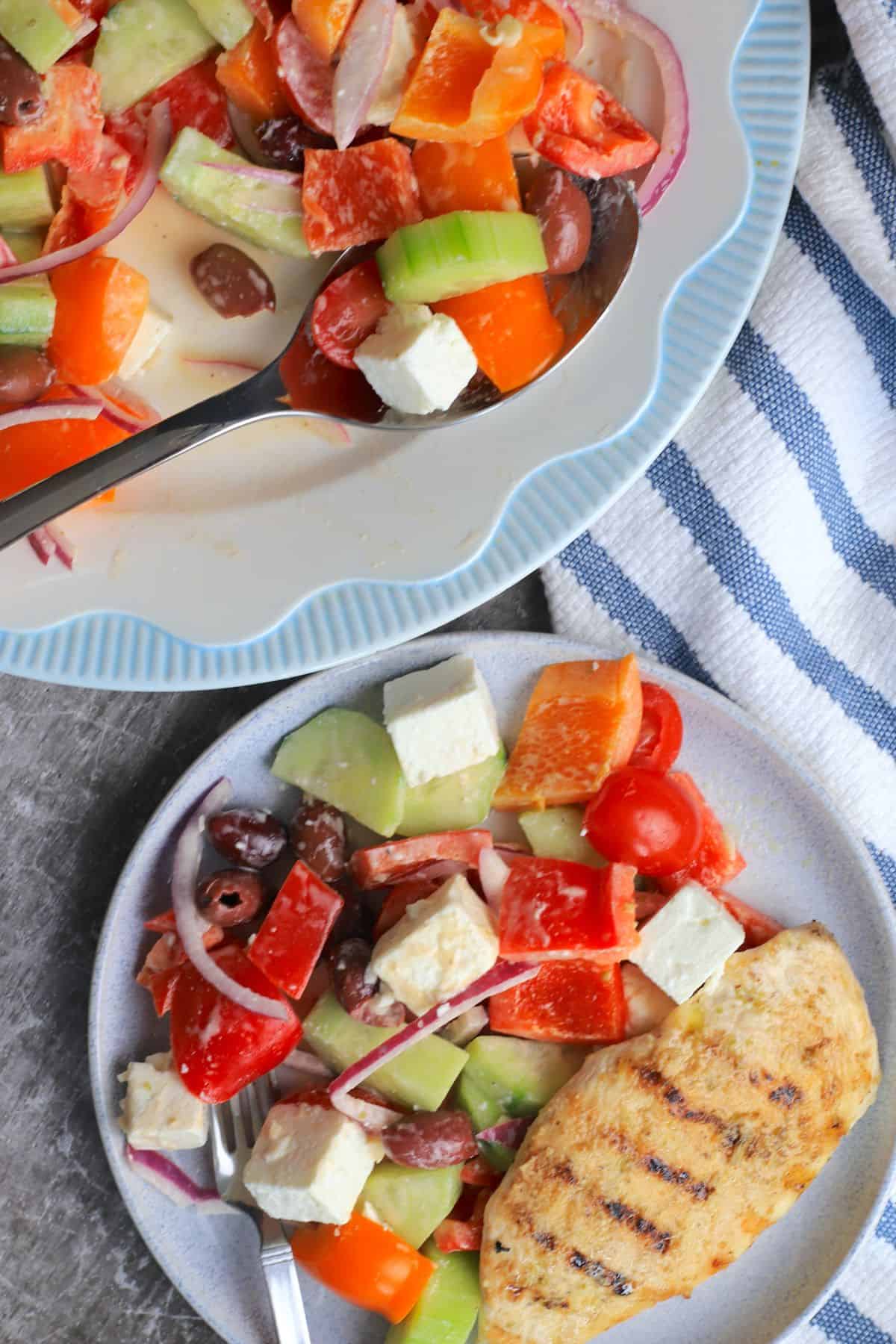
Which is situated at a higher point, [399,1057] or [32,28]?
[32,28]

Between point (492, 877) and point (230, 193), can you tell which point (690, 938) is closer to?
point (492, 877)

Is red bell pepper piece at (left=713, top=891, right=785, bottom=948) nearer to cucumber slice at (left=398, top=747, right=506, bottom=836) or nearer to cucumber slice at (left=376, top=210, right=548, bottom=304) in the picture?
cucumber slice at (left=398, top=747, right=506, bottom=836)

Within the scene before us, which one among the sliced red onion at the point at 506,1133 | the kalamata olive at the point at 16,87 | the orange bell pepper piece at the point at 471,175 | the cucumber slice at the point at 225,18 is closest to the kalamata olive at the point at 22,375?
the kalamata olive at the point at 16,87

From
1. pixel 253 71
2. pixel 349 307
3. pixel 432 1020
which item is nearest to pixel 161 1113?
pixel 432 1020

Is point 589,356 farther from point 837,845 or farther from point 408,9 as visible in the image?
point 837,845

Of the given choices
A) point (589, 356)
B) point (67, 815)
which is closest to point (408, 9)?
point (589, 356)

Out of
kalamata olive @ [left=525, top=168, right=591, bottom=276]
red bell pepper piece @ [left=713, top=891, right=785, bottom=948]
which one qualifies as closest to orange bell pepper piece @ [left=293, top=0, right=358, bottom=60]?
kalamata olive @ [left=525, top=168, right=591, bottom=276]
